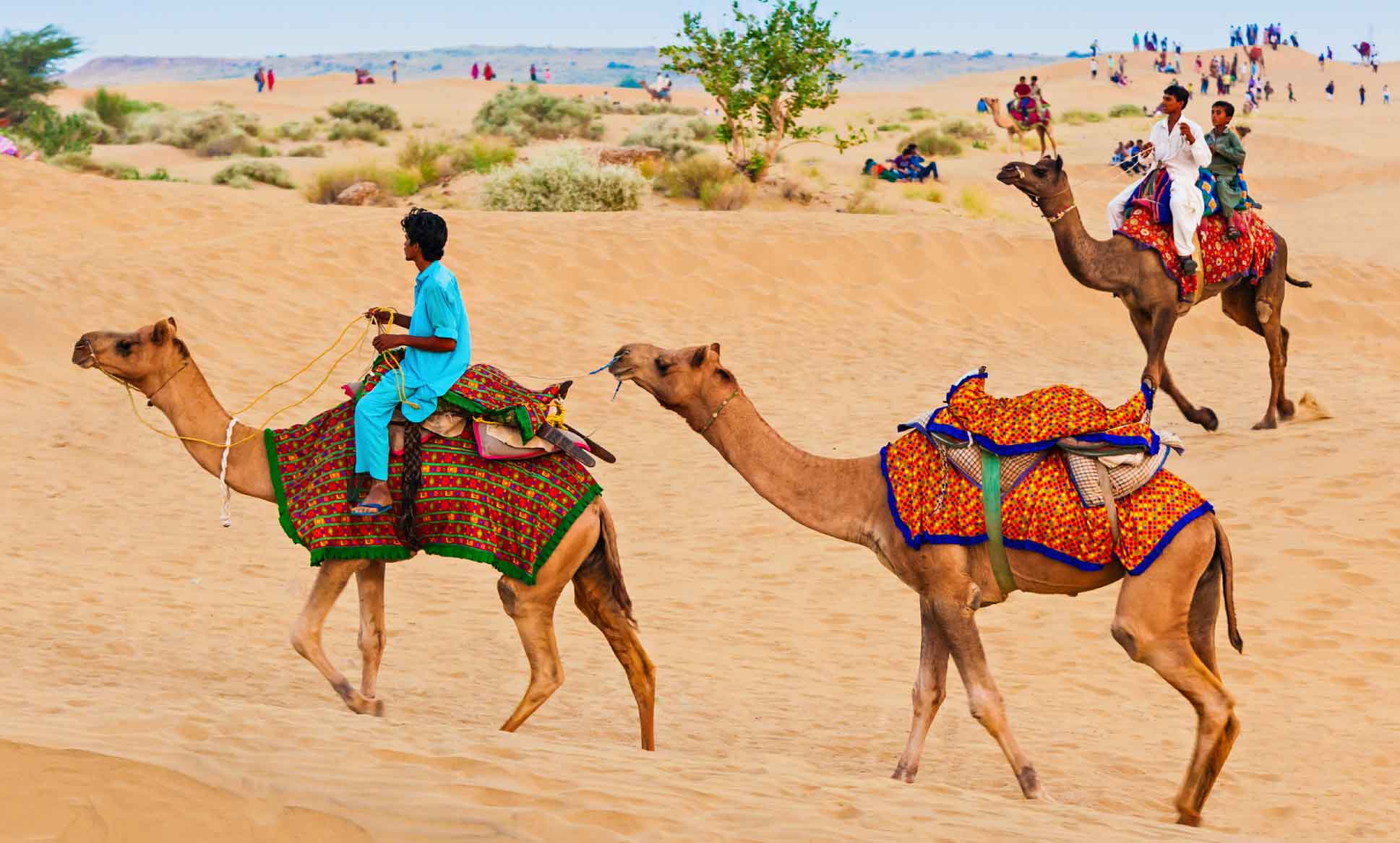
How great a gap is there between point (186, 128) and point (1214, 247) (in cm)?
3411

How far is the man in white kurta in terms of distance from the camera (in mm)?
13305

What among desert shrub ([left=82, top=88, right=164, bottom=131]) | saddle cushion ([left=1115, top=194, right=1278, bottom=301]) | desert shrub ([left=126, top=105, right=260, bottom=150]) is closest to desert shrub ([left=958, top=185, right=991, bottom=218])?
saddle cushion ([left=1115, top=194, right=1278, bottom=301])

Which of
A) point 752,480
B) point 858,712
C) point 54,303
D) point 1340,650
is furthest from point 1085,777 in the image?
point 54,303

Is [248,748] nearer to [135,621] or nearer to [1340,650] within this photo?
[135,621]

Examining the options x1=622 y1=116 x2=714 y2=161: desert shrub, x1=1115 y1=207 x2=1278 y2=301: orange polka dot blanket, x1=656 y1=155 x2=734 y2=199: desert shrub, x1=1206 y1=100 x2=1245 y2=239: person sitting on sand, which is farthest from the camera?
x1=622 y1=116 x2=714 y2=161: desert shrub

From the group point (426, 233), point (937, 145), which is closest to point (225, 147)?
point (937, 145)

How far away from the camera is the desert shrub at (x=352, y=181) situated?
29.2 m

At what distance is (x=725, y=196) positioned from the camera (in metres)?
28.1

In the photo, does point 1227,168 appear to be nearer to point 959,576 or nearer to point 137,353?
point 959,576

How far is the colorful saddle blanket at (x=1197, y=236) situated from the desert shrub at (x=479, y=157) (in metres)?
18.4

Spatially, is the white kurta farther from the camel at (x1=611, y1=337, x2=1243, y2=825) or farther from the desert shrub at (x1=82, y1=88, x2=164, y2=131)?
the desert shrub at (x1=82, y1=88, x2=164, y2=131)

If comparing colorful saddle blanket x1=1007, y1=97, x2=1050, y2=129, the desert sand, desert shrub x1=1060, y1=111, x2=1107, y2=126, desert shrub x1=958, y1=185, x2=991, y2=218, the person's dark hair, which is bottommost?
the desert sand

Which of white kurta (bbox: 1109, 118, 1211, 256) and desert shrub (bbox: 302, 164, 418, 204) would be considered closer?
white kurta (bbox: 1109, 118, 1211, 256)

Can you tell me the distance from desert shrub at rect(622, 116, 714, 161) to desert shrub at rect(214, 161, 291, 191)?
768 cm
